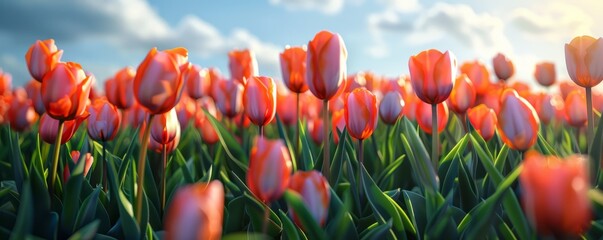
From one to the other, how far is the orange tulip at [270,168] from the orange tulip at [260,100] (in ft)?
3.05

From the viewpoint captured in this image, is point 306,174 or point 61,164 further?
point 61,164

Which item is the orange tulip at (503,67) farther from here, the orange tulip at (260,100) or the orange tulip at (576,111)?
the orange tulip at (260,100)

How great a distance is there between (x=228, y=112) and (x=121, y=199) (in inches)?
91.5

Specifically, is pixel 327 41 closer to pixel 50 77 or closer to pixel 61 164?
pixel 50 77

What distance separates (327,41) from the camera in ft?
6.74

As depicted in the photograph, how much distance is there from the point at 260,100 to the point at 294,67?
506 mm

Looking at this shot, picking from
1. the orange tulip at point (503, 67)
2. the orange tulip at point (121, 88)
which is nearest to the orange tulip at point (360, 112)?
the orange tulip at point (121, 88)

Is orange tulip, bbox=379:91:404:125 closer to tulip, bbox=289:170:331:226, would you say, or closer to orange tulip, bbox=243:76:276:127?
orange tulip, bbox=243:76:276:127

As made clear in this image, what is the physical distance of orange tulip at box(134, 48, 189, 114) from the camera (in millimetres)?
1475

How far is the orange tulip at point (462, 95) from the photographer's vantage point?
2936 mm

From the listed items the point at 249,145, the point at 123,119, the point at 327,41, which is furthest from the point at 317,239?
the point at 123,119

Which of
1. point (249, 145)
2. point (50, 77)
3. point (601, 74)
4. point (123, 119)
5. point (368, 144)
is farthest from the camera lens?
point (123, 119)

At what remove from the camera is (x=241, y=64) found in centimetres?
406

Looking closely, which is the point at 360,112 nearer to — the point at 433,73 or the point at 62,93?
the point at 433,73
